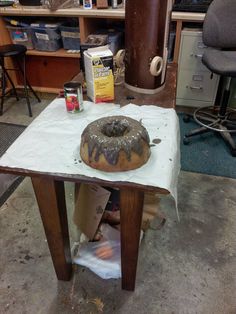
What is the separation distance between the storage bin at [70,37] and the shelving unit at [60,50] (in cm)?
7

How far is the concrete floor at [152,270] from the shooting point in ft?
3.32

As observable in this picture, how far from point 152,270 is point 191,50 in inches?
64.1

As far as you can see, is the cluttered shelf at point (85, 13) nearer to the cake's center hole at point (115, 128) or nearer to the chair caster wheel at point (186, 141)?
the chair caster wheel at point (186, 141)

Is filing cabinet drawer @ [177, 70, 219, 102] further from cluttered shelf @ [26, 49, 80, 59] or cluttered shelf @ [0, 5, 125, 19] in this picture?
cluttered shelf @ [26, 49, 80, 59]

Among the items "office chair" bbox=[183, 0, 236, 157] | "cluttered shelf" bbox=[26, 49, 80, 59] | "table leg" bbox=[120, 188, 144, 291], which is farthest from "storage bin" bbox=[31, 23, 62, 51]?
"table leg" bbox=[120, 188, 144, 291]

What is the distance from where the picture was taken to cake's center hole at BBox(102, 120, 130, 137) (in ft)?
2.59

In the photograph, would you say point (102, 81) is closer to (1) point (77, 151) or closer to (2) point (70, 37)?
(1) point (77, 151)

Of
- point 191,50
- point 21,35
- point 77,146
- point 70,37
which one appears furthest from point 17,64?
point 77,146

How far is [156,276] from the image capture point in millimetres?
1108

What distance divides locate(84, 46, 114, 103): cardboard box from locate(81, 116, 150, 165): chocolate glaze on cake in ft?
0.88

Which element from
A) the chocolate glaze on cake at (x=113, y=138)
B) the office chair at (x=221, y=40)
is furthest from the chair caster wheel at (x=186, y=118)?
the chocolate glaze on cake at (x=113, y=138)

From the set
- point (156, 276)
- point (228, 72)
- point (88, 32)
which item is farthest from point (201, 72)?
point (156, 276)

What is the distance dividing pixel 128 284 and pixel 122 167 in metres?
0.58

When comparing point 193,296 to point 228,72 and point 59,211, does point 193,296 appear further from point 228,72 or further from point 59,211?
point 228,72
